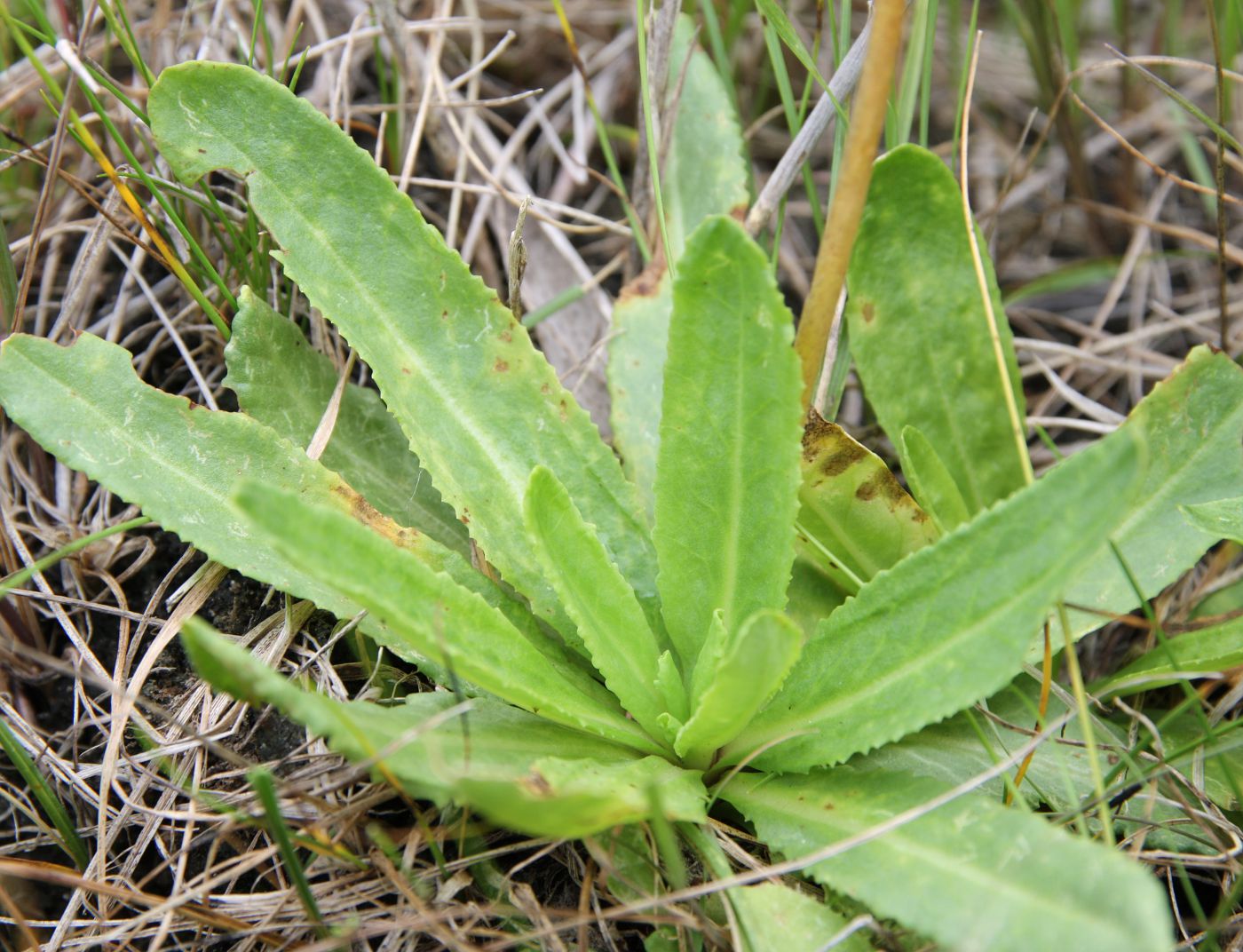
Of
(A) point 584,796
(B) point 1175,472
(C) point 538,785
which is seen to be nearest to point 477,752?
(C) point 538,785

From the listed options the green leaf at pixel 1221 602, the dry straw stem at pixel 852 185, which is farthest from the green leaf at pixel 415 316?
the green leaf at pixel 1221 602

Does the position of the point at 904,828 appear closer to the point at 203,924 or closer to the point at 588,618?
the point at 588,618

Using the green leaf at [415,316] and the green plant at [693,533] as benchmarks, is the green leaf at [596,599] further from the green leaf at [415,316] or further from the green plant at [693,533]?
the green leaf at [415,316]

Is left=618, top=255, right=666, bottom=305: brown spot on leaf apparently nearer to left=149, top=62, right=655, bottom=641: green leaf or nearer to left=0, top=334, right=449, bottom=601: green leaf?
left=149, top=62, right=655, bottom=641: green leaf

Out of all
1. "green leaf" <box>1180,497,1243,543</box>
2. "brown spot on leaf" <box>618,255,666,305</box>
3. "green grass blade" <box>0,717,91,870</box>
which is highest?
"brown spot on leaf" <box>618,255,666,305</box>

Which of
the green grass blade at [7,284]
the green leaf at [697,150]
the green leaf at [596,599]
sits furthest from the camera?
the green leaf at [697,150]

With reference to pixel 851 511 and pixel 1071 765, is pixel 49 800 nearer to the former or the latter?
Result: pixel 851 511

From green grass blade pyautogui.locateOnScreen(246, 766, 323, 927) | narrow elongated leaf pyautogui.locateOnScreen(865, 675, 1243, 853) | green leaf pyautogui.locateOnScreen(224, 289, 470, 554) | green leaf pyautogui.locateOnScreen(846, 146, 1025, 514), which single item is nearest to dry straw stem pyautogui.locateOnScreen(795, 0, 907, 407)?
green leaf pyautogui.locateOnScreen(846, 146, 1025, 514)
